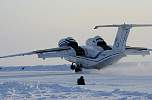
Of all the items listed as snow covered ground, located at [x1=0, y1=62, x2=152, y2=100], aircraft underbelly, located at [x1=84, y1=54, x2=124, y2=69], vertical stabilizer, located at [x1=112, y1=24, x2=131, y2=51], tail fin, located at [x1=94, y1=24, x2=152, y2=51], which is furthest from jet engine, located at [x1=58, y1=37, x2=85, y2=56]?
snow covered ground, located at [x1=0, y1=62, x2=152, y2=100]

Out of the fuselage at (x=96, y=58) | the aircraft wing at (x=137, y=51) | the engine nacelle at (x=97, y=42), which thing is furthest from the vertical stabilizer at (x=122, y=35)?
the aircraft wing at (x=137, y=51)

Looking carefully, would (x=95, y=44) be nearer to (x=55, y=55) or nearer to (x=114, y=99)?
(x=55, y=55)

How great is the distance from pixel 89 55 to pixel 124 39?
14.8 feet

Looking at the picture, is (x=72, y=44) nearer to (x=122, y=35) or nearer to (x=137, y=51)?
(x=122, y=35)

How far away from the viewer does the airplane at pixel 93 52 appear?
4884cm

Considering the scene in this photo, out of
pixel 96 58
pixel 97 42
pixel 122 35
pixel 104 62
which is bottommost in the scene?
pixel 104 62

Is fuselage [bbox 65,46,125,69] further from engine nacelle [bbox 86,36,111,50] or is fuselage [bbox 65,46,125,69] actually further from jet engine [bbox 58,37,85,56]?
engine nacelle [bbox 86,36,111,50]

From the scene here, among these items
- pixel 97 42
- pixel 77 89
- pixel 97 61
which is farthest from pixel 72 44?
pixel 77 89

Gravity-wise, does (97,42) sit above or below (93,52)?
above

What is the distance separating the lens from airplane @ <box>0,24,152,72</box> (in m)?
48.8

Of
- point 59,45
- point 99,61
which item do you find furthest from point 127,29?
point 59,45

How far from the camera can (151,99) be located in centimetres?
1608

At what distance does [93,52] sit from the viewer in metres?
51.7

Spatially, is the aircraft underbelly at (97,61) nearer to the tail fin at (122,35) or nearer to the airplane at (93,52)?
the airplane at (93,52)
